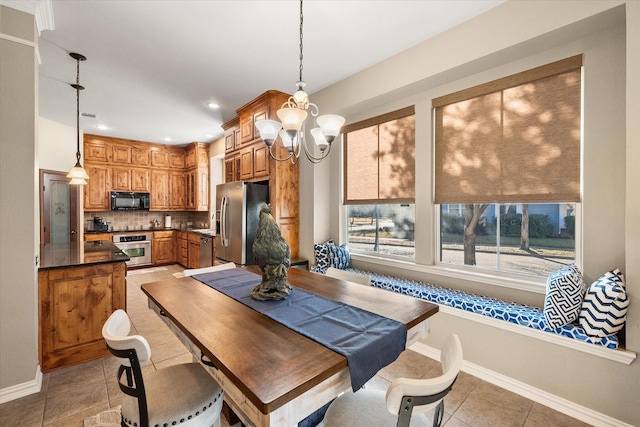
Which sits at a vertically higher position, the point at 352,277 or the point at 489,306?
the point at 352,277

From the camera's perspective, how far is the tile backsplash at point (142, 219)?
254 inches

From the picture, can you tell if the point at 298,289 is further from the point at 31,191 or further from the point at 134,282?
the point at 134,282

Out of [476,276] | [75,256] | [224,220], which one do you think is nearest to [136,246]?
[224,220]

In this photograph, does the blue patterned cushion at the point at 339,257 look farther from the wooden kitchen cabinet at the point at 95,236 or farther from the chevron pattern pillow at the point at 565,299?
the wooden kitchen cabinet at the point at 95,236

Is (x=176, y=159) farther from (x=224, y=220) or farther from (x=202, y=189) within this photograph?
(x=224, y=220)

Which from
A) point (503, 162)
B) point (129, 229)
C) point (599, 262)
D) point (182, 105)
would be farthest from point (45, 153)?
point (599, 262)

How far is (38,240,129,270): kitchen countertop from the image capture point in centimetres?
251

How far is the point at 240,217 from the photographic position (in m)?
3.76

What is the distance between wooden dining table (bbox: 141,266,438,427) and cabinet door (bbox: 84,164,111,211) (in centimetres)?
555

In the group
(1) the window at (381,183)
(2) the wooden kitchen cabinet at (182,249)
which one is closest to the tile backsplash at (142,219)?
(2) the wooden kitchen cabinet at (182,249)

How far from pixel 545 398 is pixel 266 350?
216 centimetres

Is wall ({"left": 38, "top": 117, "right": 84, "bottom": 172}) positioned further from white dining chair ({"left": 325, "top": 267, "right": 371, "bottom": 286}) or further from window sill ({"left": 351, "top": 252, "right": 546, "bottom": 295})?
window sill ({"left": 351, "top": 252, "right": 546, "bottom": 295})

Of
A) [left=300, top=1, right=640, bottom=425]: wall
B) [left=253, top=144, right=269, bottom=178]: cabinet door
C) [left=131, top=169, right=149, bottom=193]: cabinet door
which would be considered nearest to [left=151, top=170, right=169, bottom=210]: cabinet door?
[left=131, top=169, right=149, bottom=193]: cabinet door

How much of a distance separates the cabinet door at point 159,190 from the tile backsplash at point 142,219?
429 mm
